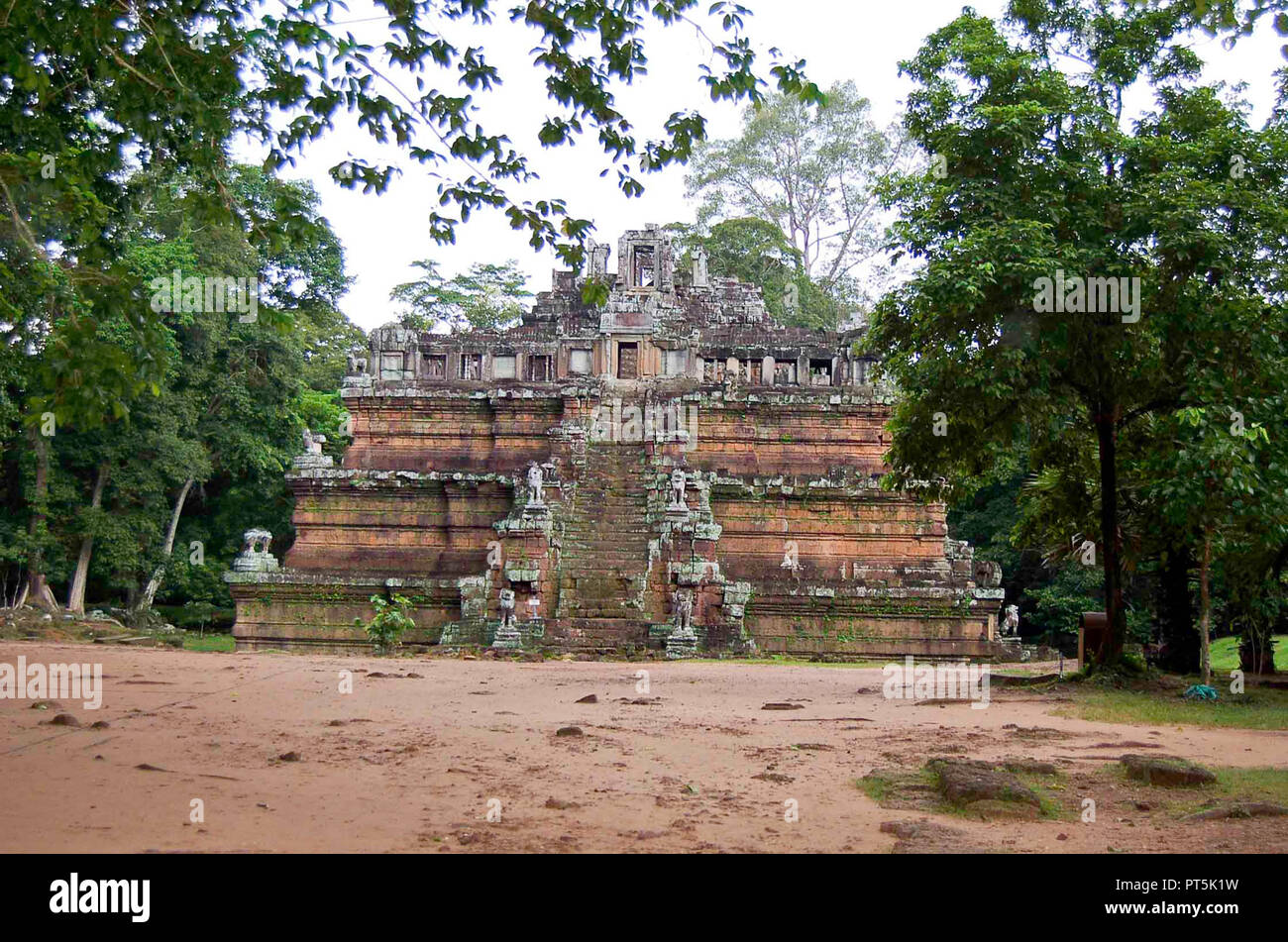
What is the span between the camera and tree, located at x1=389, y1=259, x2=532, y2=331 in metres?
54.8

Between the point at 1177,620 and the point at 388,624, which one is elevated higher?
the point at 1177,620

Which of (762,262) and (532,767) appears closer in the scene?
(532,767)

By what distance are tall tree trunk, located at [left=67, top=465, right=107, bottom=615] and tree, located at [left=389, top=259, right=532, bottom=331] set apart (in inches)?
807

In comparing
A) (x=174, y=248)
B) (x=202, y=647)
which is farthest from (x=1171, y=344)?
(x=174, y=248)

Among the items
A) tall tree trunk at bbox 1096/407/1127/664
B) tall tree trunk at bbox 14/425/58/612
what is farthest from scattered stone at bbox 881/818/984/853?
tall tree trunk at bbox 14/425/58/612

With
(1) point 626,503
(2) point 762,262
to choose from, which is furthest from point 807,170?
(1) point 626,503

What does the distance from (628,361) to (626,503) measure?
5672 mm

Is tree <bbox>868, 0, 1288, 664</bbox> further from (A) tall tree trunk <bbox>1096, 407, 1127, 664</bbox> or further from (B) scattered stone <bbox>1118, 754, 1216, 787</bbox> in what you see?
(B) scattered stone <bbox>1118, 754, 1216, 787</bbox>

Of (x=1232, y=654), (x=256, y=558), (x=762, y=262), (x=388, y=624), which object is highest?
(x=762, y=262)

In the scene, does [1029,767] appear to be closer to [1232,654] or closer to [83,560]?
[1232,654]

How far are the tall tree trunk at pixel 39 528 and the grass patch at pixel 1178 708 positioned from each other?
29396 millimetres

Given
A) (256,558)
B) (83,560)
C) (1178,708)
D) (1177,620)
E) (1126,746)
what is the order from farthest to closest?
(83,560) < (256,558) < (1177,620) < (1178,708) < (1126,746)

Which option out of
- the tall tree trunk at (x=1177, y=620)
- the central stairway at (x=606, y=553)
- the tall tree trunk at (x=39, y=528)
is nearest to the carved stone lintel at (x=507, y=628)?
the central stairway at (x=606, y=553)

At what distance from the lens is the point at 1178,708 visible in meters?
14.3
